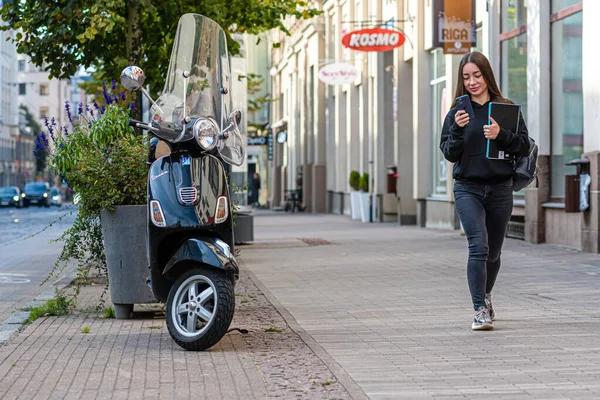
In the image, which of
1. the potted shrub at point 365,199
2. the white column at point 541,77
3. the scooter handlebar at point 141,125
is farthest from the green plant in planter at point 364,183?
Answer: the scooter handlebar at point 141,125

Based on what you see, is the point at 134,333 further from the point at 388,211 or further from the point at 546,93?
the point at 388,211

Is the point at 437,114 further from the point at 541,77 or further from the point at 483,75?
the point at 483,75

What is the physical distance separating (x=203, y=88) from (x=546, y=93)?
10.4 m

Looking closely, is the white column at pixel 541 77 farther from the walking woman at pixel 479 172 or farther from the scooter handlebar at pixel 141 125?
the scooter handlebar at pixel 141 125

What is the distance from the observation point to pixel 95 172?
9.20 metres

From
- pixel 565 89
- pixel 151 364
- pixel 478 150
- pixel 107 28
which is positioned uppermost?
pixel 107 28

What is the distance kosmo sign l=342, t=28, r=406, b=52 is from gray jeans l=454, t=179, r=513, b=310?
707 inches

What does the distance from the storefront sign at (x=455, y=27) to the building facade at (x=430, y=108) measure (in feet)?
0.29

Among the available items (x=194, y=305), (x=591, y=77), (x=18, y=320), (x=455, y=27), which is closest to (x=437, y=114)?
(x=455, y=27)

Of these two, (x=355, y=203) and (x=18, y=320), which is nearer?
Answer: (x=18, y=320)

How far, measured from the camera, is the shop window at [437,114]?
82.1ft

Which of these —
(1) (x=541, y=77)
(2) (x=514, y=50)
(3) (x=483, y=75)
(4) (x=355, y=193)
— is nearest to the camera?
(3) (x=483, y=75)

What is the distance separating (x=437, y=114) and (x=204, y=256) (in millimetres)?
18963

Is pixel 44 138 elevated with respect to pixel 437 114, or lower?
lower
